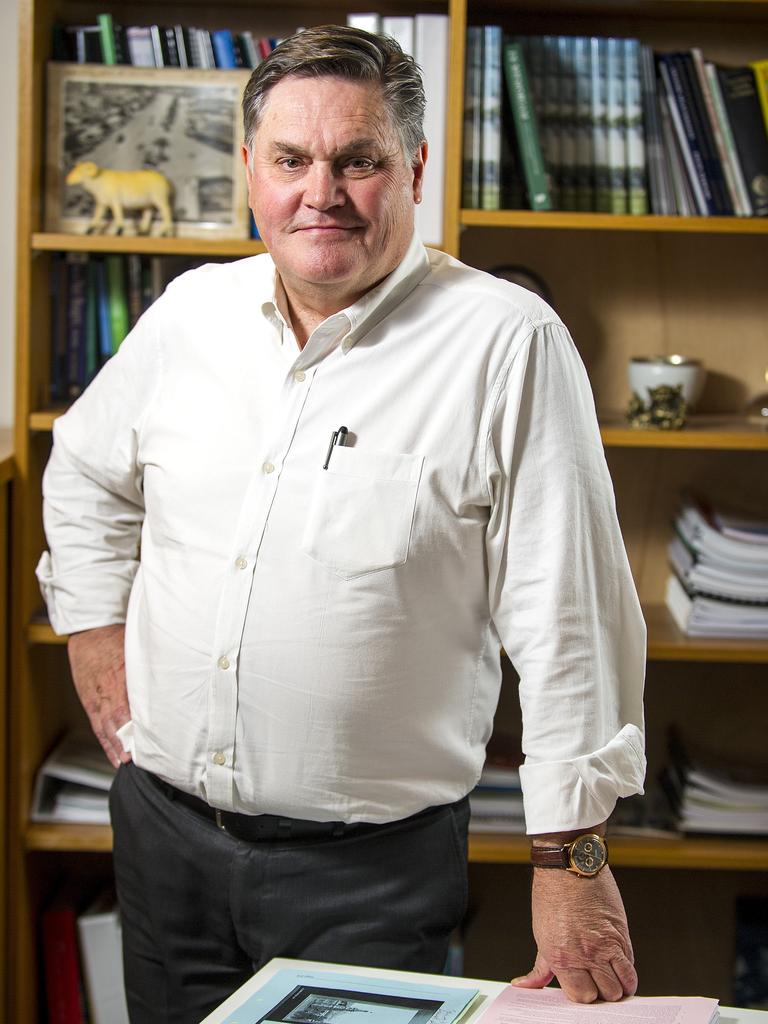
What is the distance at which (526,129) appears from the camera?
1.89 meters

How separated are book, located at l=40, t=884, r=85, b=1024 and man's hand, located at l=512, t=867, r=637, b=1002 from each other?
4.23 feet

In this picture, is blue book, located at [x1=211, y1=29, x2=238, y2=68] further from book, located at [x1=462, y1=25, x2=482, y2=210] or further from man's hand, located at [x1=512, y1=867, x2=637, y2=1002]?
man's hand, located at [x1=512, y1=867, x2=637, y2=1002]

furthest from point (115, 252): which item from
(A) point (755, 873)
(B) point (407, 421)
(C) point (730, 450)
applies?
(A) point (755, 873)

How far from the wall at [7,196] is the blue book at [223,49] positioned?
1.47 feet

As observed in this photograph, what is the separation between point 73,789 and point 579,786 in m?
1.28

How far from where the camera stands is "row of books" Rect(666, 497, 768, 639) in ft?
6.56

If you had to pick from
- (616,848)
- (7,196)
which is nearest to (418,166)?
(7,196)

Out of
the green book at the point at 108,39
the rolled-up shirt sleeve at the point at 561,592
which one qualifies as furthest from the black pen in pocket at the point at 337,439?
the green book at the point at 108,39

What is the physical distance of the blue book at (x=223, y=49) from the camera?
75.7 inches

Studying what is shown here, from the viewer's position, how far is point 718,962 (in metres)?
2.39

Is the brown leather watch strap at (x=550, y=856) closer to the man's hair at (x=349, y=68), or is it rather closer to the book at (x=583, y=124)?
the man's hair at (x=349, y=68)

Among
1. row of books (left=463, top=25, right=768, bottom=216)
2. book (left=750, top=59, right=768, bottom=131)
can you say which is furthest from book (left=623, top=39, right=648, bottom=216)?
book (left=750, top=59, right=768, bottom=131)

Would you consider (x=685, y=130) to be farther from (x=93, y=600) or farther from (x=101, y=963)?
(x=101, y=963)

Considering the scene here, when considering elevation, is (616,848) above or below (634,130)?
below
